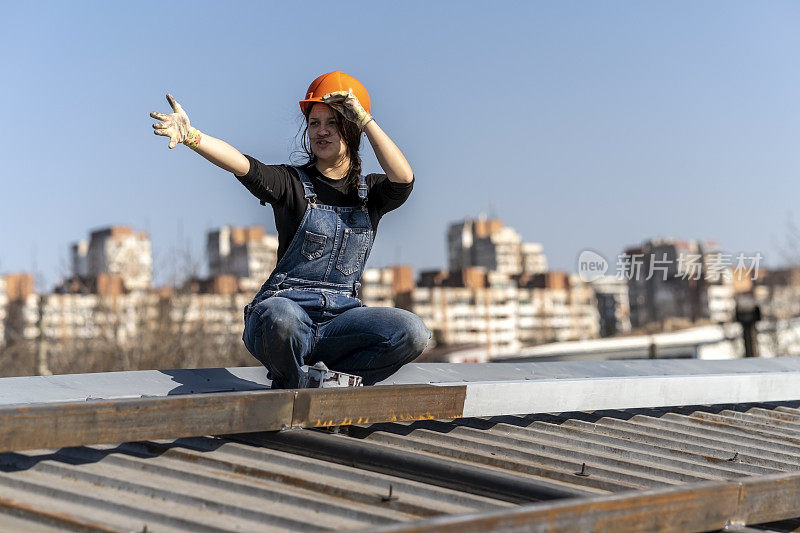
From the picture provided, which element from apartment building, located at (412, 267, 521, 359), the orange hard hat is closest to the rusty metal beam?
the orange hard hat

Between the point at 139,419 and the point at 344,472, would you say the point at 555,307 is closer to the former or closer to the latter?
the point at 344,472

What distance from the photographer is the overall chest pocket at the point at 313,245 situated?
385 centimetres

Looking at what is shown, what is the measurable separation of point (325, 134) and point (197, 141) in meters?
0.58

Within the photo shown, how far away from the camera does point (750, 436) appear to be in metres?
4.19

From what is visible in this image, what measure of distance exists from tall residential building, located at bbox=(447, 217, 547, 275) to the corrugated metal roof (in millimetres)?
138249

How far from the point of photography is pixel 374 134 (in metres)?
3.78

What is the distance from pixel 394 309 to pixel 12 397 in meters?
1.37

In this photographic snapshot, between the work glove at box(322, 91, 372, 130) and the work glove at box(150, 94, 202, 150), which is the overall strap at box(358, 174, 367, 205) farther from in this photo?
the work glove at box(150, 94, 202, 150)

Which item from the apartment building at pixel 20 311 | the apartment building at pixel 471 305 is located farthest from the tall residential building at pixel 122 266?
the apartment building at pixel 471 305

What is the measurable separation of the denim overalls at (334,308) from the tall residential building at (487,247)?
138023 mm

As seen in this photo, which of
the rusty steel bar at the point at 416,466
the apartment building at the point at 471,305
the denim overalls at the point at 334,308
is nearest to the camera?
the rusty steel bar at the point at 416,466

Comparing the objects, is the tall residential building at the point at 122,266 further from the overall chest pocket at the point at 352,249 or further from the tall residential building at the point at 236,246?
the overall chest pocket at the point at 352,249

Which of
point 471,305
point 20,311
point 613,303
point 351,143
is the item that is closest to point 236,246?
point 471,305

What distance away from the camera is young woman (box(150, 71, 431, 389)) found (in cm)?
363
